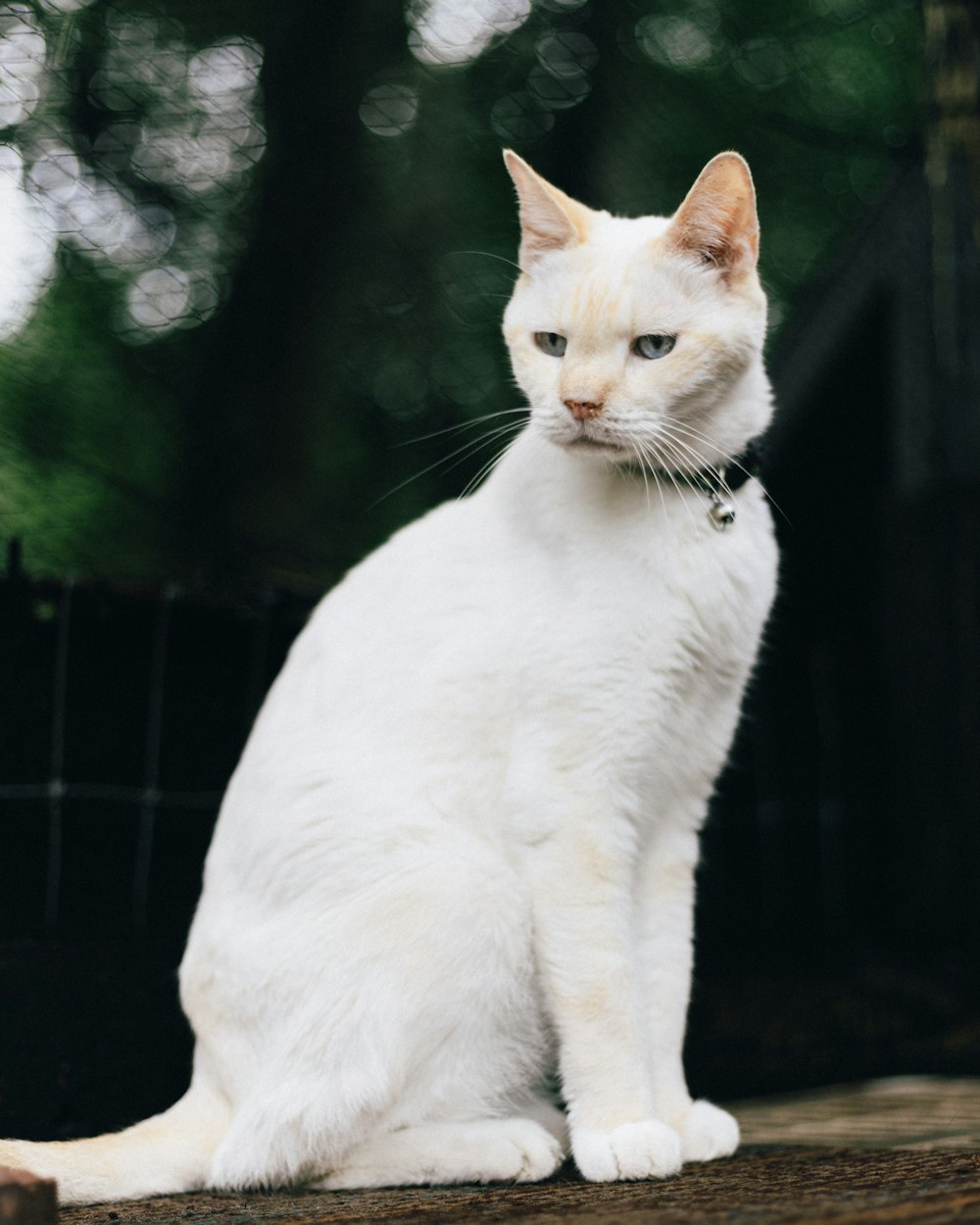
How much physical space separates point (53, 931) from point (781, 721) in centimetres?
264

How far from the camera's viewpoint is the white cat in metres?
2.09

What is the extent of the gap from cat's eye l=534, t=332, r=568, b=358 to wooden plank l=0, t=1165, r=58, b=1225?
1618 mm

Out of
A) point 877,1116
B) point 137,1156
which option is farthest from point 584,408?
point 877,1116

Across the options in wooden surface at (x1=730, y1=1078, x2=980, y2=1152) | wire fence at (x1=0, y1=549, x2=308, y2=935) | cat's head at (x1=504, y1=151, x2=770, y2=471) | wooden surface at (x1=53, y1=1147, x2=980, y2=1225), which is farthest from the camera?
wire fence at (x1=0, y1=549, x2=308, y2=935)

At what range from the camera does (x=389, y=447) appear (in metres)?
6.36

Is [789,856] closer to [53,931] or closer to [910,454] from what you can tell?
[910,454]

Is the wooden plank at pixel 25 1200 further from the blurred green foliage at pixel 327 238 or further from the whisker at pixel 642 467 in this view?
the blurred green foliage at pixel 327 238

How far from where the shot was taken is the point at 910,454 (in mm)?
4574

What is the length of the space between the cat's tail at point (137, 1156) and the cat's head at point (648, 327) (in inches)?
54.1

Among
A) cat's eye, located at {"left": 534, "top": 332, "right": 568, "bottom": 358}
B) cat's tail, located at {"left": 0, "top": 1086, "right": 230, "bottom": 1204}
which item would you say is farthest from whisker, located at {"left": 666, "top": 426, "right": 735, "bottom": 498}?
cat's tail, located at {"left": 0, "top": 1086, "right": 230, "bottom": 1204}

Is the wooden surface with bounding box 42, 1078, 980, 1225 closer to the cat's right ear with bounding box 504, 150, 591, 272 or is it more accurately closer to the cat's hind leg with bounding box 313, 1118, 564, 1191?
the cat's hind leg with bounding box 313, 1118, 564, 1191

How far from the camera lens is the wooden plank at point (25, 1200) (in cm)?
127

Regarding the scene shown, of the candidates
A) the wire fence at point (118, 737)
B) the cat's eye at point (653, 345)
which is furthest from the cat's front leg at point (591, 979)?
the wire fence at point (118, 737)

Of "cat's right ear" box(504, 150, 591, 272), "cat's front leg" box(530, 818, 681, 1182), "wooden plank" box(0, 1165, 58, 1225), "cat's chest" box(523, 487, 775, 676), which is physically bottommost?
"cat's front leg" box(530, 818, 681, 1182)
